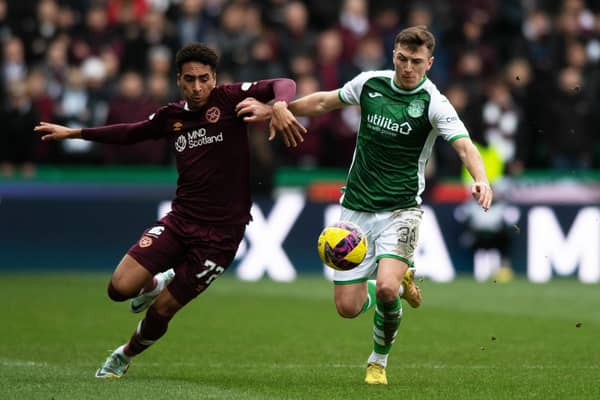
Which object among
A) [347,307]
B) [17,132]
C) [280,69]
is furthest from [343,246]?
[280,69]

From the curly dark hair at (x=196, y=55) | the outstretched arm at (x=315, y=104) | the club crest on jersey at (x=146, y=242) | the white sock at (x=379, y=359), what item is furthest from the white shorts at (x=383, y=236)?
the curly dark hair at (x=196, y=55)

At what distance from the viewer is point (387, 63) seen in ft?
69.2

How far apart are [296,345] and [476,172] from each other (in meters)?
3.71

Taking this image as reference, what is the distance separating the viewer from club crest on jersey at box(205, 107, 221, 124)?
9.87m

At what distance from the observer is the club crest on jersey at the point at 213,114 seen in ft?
32.4

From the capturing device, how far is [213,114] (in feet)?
32.4

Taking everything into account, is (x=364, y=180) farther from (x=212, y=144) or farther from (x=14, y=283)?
(x=14, y=283)

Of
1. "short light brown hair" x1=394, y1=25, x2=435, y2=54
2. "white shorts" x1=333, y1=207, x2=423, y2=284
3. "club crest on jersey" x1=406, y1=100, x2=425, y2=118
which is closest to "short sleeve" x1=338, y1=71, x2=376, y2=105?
"club crest on jersey" x1=406, y1=100, x2=425, y2=118

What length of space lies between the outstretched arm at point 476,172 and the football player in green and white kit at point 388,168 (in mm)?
116

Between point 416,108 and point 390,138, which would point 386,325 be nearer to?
point 390,138

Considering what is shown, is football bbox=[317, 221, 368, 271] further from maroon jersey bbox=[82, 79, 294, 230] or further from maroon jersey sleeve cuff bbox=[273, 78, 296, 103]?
maroon jersey sleeve cuff bbox=[273, 78, 296, 103]

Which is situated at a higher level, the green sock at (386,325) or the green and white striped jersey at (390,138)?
the green and white striped jersey at (390,138)

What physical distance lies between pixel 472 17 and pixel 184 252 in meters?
14.2

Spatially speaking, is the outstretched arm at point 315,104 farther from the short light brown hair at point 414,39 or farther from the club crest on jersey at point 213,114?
the short light brown hair at point 414,39
